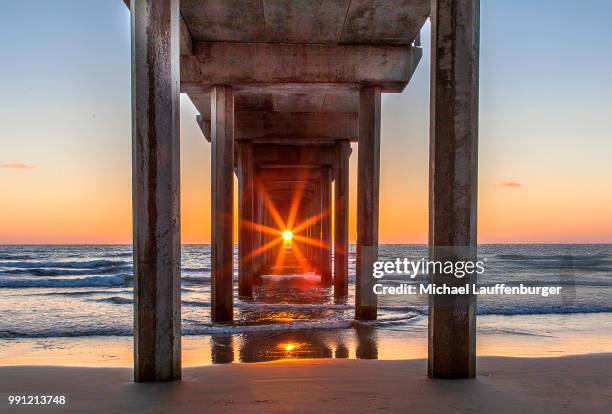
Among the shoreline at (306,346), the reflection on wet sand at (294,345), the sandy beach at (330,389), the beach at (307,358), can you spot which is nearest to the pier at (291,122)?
the sandy beach at (330,389)

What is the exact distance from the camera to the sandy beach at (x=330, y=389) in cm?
375

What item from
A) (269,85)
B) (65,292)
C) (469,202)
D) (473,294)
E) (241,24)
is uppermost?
(241,24)

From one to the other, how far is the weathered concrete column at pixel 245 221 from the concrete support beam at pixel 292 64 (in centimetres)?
454

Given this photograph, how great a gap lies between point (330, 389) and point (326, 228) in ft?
50.5

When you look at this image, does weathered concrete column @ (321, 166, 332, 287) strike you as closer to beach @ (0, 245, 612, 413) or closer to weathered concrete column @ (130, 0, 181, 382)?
beach @ (0, 245, 612, 413)

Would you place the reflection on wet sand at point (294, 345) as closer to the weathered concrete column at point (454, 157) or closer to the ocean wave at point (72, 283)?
the weathered concrete column at point (454, 157)

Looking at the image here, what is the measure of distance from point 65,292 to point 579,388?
19124 mm

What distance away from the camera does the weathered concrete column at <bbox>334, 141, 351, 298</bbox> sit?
14.0 m

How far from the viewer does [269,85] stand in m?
10.1

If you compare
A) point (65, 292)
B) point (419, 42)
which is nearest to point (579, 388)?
point (419, 42)

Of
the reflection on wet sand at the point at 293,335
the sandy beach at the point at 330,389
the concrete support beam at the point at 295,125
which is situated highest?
the concrete support beam at the point at 295,125

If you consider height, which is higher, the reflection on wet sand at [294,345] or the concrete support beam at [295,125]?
the concrete support beam at [295,125]

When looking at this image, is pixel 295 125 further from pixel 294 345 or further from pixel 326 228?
pixel 294 345

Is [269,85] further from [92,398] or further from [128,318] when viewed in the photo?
[92,398]
